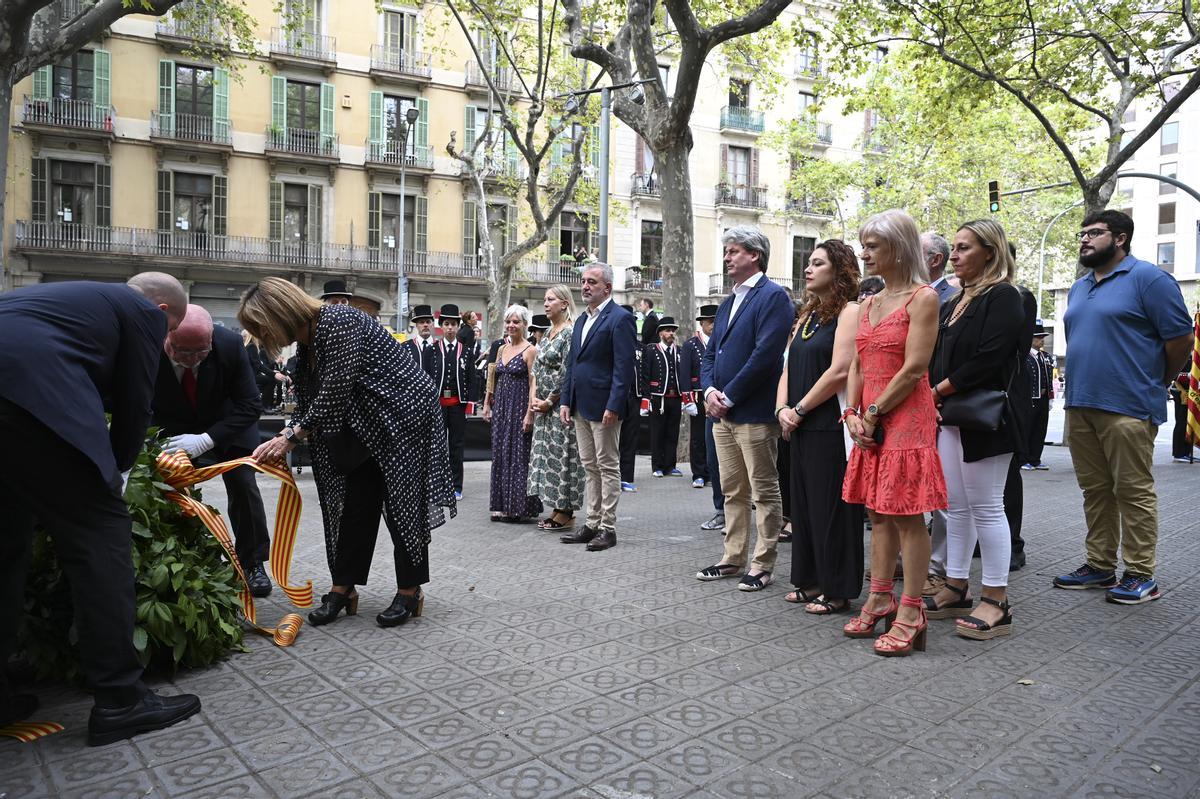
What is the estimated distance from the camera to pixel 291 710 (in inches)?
139

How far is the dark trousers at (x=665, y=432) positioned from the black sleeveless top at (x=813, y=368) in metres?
6.75

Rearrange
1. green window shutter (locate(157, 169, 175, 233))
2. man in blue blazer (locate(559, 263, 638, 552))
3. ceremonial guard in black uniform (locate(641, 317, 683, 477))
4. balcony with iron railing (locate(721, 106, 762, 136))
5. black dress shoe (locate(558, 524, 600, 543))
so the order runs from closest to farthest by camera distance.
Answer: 1. man in blue blazer (locate(559, 263, 638, 552))
2. black dress shoe (locate(558, 524, 600, 543))
3. ceremonial guard in black uniform (locate(641, 317, 683, 477))
4. green window shutter (locate(157, 169, 175, 233))
5. balcony with iron railing (locate(721, 106, 762, 136))

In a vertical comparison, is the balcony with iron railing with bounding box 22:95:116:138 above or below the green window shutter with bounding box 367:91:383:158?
below

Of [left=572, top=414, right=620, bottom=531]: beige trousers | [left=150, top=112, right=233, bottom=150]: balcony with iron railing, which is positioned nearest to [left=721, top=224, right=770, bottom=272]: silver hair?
[left=572, top=414, right=620, bottom=531]: beige trousers

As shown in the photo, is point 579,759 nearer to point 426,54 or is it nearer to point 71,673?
point 71,673

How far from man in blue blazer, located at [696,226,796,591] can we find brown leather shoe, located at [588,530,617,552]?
1.19 m

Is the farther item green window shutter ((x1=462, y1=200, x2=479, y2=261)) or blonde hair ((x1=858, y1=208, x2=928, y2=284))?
green window shutter ((x1=462, y1=200, x2=479, y2=261))

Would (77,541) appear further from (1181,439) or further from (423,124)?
(423,124)

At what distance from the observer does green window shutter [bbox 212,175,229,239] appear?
32781 mm

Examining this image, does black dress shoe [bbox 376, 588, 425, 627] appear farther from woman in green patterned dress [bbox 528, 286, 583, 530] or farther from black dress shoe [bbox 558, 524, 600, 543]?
woman in green patterned dress [bbox 528, 286, 583, 530]

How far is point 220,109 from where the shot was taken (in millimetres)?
32500

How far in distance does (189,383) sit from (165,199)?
31.4 m

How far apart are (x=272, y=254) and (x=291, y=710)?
32710mm

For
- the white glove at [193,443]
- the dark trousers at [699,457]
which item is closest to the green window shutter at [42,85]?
the dark trousers at [699,457]
